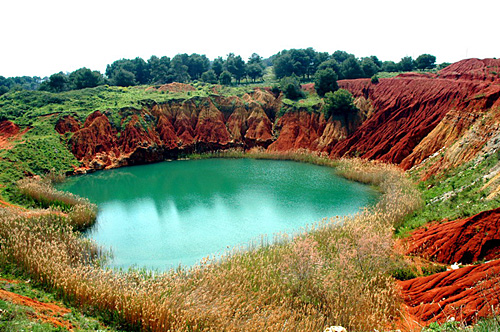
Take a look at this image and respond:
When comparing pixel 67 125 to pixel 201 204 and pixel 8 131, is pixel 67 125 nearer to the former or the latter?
pixel 8 131

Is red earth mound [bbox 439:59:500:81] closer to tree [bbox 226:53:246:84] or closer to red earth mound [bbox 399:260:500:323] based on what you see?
red earth mound [bbox 399:260:500:323]

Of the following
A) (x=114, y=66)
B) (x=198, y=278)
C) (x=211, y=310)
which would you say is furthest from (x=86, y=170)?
(x=114, y=66)

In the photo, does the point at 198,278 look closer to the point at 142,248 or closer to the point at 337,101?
the point at 142,248

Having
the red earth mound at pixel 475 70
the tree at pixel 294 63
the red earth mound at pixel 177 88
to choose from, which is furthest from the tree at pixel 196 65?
the red earth mound at pixel 475 70

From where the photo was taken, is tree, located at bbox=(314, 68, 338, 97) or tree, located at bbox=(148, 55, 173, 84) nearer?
tree, located at bbox=(314, 68, 338, 97)

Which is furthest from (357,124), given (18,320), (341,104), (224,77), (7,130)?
(18,320)

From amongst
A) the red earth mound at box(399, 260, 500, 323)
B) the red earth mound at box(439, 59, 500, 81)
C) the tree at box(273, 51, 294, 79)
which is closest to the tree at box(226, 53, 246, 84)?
the tree at box(273, 51, 294, 79)

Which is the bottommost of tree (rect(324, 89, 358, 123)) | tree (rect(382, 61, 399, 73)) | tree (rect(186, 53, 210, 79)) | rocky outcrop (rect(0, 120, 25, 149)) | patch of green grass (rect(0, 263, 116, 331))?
patch of green grass (rect(0, 263, 116, 331))
